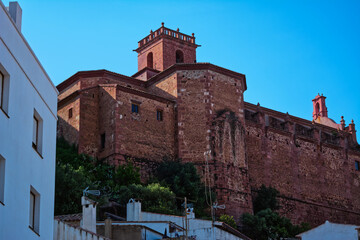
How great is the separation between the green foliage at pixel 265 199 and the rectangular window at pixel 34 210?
105 ft

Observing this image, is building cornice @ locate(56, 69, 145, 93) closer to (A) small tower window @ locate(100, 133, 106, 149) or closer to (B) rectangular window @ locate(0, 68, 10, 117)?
(A) small tower window @ locate(100, 133, 106, 149)

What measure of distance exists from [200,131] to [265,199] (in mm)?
6872

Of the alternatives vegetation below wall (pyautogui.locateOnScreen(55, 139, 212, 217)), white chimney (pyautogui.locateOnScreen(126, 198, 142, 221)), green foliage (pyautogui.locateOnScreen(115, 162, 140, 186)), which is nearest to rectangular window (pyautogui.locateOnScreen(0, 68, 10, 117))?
white chimney (pyautogui.locateOnScreen(126, 198, 142, 221))

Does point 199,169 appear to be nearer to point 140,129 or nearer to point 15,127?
point 140,129

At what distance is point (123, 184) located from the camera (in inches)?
1597

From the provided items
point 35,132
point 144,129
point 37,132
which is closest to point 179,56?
point 144,129

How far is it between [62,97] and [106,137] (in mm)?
8094

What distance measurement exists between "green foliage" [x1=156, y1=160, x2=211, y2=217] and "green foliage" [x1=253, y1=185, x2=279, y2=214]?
19.4ft

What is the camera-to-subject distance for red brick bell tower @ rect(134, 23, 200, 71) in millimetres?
56344

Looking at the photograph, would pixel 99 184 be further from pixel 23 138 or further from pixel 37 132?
pixel 23 138

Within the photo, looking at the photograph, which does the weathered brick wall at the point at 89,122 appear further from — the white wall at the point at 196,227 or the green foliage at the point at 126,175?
the white wall at the point at 196,227

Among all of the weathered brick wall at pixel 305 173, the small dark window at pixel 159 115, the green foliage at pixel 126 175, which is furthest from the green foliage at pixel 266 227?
the small dark window at pixel 159 115

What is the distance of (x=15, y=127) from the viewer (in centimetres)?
1461

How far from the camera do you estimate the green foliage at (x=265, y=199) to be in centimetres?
4709
